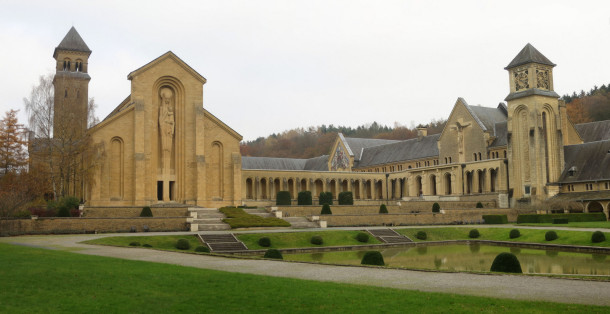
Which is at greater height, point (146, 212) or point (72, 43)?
point (72, 43)

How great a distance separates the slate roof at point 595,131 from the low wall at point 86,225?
4894 centimetres

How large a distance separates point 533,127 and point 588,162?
6529 millimetres

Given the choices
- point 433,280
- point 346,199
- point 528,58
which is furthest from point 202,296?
point 528,58

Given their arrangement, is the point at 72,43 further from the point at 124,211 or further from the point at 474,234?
the point at 474,234

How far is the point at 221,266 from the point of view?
727 inches

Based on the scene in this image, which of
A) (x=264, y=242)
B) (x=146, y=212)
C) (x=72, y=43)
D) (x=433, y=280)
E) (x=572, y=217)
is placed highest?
(x=72, y=43)

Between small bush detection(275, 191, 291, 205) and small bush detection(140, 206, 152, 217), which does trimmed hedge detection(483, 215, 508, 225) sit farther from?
small bush detection(140, 206, 152, 217)

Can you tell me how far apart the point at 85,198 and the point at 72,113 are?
7881 millimetres

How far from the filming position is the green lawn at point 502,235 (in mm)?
32562

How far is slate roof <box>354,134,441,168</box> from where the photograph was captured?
77062 mm

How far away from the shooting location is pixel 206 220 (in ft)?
134

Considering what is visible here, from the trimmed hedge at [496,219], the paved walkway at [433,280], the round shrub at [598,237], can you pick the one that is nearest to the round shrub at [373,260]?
the paved walkway at [433,280]

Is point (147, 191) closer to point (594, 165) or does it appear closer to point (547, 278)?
point (547, 278)

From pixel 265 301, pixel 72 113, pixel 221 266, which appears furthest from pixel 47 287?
pixel 72 113
